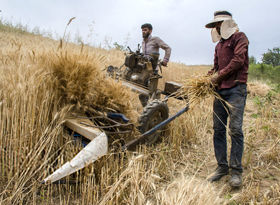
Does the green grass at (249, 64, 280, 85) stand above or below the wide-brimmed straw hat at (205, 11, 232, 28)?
above

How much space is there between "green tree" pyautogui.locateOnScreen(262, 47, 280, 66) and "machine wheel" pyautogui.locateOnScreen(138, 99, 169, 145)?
1610 cm

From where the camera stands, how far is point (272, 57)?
17.6m

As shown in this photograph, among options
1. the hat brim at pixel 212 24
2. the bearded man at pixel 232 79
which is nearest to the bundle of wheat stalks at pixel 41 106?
the bearded man at pixel 232 79

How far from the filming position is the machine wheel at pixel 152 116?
3350mm

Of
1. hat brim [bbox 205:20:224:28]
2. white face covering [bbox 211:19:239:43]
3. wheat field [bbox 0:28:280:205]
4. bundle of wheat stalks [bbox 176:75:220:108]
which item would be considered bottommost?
wheat field [bbox 0:28:280:205]

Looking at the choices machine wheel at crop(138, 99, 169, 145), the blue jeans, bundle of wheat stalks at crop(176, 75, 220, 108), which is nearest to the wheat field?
the blue jeans

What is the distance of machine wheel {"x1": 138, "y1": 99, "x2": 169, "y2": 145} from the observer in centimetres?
335

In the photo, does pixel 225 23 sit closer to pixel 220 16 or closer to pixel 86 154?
pixel 220 16

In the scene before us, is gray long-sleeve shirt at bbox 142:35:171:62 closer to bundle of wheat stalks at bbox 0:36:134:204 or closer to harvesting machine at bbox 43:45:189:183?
harvesting machine at bbox 43:45:189:183

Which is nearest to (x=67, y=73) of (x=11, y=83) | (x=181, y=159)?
(x=11, y=83)

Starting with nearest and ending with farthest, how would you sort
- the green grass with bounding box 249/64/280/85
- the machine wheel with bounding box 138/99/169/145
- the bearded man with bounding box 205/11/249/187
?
1. the bearded man with bounding box 205/11/249/187
2. the machine wheel with bounding box 138/99/169/145
3. the green grass with bounding box 249/64/280/85

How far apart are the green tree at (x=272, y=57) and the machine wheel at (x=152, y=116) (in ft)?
52.8

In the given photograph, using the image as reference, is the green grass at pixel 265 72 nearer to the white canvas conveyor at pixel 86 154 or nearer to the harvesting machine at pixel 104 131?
the harvesting machine at pixel 104 131

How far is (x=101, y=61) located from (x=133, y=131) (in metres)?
0.87
